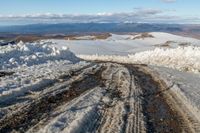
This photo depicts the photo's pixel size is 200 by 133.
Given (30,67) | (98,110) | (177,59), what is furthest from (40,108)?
(177,59)

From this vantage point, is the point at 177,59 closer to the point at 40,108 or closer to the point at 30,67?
the point at 30,67

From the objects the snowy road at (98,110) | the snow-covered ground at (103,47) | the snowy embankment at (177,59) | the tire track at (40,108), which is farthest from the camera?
the snow-covered ground at (103,47)

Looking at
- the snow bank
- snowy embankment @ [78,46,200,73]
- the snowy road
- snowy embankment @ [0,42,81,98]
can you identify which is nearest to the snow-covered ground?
snowy embankment @ [78,46,200,73]

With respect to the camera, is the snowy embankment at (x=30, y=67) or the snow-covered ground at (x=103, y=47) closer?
the snowy embankment at (x=30, y=67)

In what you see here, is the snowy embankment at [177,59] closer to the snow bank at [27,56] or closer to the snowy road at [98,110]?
the snow bank at [27,56]

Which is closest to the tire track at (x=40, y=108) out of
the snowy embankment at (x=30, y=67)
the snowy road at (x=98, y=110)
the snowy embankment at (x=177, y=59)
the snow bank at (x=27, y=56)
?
the snowy road at (x=98, y=110)

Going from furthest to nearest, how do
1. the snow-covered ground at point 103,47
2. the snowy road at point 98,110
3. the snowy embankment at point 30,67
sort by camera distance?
1. the snow-covered ground at point 103,47
2. the snowy embankment at point 30,67
3. the snowy road at point 98,110

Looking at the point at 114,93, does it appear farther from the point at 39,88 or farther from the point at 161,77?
the point at 161,77
